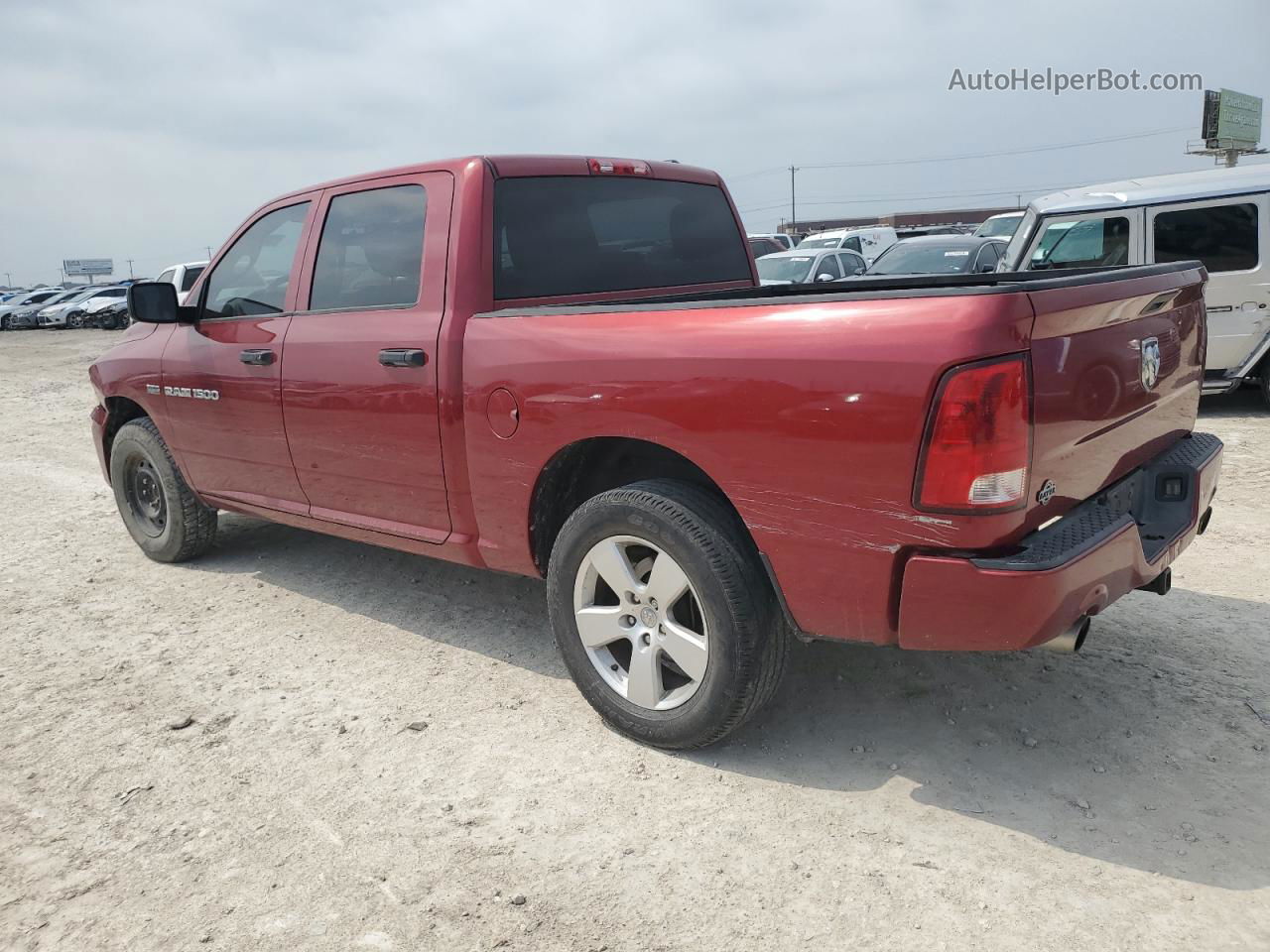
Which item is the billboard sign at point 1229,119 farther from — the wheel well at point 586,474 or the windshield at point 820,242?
the wheel well at point 586,474

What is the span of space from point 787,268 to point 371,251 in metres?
10.9

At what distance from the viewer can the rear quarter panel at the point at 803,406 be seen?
2.35 metres

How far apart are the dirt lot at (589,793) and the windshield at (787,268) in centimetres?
990

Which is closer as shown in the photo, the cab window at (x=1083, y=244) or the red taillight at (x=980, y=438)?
the red taillight at (x=980, y=438)

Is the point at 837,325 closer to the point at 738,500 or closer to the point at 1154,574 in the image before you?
the point at 738,500

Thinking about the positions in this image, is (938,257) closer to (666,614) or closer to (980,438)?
(666,614)

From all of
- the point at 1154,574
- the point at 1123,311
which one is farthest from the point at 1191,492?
the point at 1123,311

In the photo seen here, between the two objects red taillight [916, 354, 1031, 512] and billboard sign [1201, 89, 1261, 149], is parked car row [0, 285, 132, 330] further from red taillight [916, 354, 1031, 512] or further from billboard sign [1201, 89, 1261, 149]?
billboard sign [1201, 89, 1261, 149]

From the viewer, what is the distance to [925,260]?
39.3 feet

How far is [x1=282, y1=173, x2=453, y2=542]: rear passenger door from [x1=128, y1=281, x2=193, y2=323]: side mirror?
0.93 meters

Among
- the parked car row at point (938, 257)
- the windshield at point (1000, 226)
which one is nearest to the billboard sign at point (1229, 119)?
the windshield at point (1000, 226)

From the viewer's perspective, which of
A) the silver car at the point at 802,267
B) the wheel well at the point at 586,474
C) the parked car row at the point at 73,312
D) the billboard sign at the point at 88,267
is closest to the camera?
the wheel well at the point at 586,474

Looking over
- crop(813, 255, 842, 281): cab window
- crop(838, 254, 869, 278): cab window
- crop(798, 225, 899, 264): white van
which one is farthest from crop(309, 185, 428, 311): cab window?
crop(798, 225, 899, 264): white van

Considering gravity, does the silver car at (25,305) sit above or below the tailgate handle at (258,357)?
above
